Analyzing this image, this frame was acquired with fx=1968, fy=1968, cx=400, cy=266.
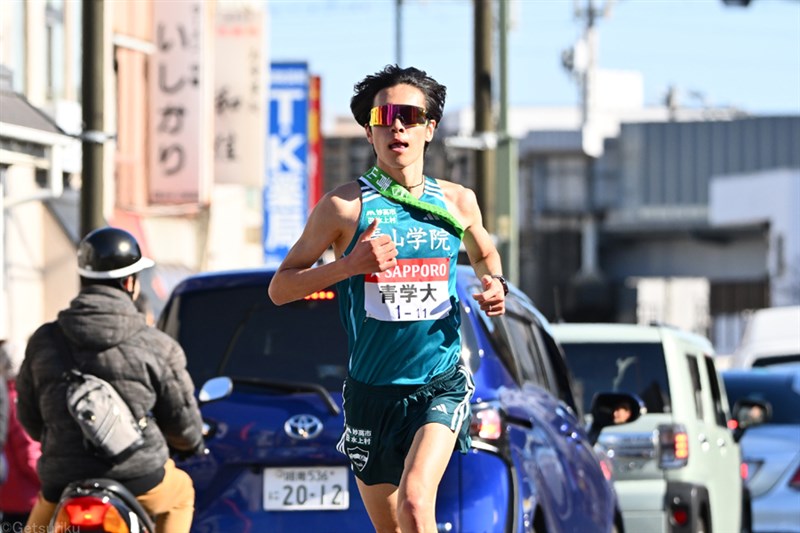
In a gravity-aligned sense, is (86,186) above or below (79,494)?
above

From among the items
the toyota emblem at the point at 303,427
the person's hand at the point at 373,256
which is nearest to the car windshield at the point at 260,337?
the toyota emblem at the point at 303,427

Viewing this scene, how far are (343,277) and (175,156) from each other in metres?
22.2

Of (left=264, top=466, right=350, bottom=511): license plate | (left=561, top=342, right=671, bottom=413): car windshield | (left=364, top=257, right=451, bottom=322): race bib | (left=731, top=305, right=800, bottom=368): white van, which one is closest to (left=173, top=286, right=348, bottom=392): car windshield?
(left=264, top=466, right=350, bottom=511): license plate

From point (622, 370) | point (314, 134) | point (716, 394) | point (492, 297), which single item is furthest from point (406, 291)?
point (314, 134)

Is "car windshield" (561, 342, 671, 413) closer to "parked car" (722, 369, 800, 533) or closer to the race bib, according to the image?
"parked car" (722, 369, 800, 533)

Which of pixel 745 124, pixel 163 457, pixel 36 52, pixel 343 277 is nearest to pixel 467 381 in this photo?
pixel 343 277

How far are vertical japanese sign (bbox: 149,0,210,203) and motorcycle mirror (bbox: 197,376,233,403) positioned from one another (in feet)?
65.6

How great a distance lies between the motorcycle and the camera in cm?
637

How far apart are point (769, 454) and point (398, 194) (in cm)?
829

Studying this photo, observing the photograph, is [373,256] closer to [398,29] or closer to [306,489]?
[306,489]

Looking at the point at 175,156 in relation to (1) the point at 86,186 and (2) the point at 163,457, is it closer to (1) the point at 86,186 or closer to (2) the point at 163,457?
(1) the point at 86,186

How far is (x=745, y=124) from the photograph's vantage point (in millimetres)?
72000

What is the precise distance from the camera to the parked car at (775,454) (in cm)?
1310

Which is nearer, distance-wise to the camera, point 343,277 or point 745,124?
point 343,277
